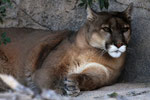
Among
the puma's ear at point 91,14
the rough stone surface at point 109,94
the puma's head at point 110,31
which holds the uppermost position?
the puma's ear at point 91,14

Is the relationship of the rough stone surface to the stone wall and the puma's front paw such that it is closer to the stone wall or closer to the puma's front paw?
the puma's front paw

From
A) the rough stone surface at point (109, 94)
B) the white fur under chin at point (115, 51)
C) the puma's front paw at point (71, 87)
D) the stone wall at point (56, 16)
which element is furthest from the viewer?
the stone wall at point (56, 16)

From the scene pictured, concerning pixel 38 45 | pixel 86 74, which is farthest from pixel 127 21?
pixel 38 45

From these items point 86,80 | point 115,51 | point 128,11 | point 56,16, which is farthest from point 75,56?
point 56,16

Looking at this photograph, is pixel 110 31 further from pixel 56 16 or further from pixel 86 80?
pixel 56 16

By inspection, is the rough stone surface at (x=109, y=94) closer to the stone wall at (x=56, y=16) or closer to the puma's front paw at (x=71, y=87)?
the puma's front paw at (x=71, y=87)

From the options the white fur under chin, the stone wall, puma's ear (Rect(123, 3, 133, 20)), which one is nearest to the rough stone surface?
the white fur under chin

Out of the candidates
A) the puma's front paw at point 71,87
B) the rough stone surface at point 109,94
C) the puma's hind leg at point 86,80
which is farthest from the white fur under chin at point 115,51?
the puma's front paw at point 71,87

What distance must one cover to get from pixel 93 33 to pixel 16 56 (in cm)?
110

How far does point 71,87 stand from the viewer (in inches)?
177

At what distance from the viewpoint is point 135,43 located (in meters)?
5.46

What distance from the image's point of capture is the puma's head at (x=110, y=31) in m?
4.66

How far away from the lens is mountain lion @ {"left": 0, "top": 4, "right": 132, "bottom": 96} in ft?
15.4

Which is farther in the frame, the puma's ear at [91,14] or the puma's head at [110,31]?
the puma's ear at [91,14]
